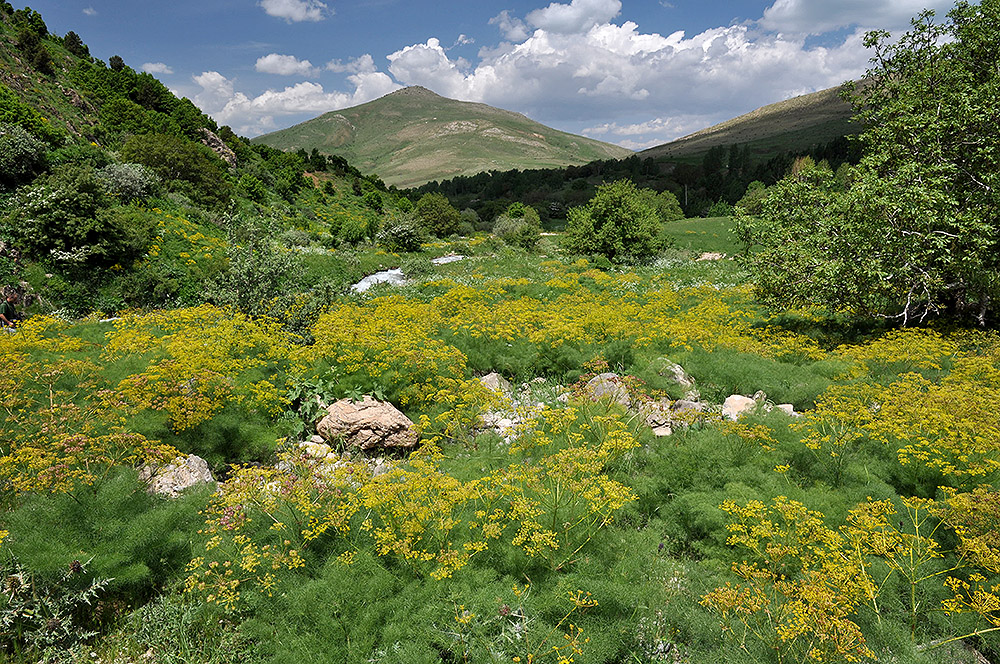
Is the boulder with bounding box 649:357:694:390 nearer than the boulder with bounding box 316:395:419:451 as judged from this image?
No

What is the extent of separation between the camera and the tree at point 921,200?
1024 centimetres

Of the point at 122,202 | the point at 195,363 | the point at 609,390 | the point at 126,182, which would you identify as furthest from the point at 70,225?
the point at 609,390

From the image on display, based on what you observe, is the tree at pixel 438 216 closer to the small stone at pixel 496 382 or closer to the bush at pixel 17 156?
the bush at pixel 17 156

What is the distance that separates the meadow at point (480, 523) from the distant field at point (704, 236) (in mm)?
31124

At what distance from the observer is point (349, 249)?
32.2 meters

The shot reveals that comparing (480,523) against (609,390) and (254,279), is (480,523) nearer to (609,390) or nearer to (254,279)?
(609,390)

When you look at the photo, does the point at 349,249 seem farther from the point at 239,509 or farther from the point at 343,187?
the point at 343,187

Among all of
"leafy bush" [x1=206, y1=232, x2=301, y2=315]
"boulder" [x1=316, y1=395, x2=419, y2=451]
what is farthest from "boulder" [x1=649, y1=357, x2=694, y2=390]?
"leafy bush" [x1=206, y1=232, x2=301, y2=315]

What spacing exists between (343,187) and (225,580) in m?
64.3

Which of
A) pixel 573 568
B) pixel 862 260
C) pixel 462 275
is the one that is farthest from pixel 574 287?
pixel 573 568

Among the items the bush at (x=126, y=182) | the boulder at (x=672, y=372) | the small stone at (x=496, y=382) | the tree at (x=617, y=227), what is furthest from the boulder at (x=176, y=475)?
the tree at (x=617, y=227)

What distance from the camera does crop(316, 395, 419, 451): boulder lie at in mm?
8031

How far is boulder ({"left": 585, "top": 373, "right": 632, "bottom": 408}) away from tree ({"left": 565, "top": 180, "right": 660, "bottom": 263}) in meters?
21.8

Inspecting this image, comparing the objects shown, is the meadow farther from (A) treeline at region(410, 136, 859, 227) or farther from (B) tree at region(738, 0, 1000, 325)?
(A) treeline at region(410, 136, 859, 227)
